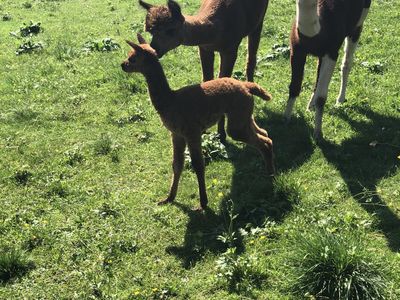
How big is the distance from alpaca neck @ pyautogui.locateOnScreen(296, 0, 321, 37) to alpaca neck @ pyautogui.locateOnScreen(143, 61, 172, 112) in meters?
2.05

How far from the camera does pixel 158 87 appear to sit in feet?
17.3

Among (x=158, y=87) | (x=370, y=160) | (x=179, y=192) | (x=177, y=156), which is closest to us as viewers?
(x=158, y=87)

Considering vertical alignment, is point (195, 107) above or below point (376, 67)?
above

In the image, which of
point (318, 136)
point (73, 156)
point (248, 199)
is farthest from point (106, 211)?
point (318, 136)

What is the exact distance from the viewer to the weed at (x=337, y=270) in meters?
3.97

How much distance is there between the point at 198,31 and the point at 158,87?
1.43 m

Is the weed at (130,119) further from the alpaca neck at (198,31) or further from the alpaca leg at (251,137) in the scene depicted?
the alpaca leg at (251,137)

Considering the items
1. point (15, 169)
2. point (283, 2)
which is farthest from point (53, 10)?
point (15, 169)

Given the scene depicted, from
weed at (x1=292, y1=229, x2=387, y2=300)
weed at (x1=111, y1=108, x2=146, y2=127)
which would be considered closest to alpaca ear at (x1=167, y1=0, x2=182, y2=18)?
weed at (x1=111, y1=108, x2=146, y2=127)

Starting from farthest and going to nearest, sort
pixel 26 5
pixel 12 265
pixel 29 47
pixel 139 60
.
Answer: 1. pixel 26 5
2. pixel 29 47
3. pixel 139 60
4. pixel 12 265

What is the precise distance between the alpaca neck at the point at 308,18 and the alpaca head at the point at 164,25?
5.09 ft

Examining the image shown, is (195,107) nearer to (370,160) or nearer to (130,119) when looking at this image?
(370,160)

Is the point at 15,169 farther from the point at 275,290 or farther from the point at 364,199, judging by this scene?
the point at 364,199

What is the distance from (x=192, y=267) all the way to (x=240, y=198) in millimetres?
1319
